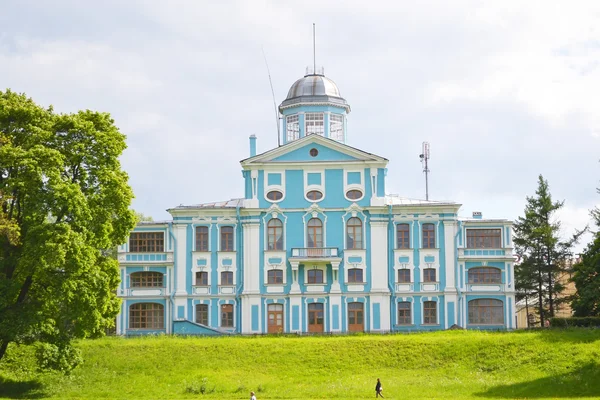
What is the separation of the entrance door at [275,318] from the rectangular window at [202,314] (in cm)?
361

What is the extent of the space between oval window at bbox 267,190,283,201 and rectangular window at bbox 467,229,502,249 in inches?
437

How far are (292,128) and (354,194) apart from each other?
6992 millimetres

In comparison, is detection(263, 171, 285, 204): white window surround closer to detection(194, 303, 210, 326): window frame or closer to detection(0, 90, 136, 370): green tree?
detection(194, 303, 210, 326): window frame

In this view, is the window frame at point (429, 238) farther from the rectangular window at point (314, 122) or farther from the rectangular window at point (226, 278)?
the rectangular window at point (226, 278)

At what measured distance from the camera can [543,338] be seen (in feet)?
150

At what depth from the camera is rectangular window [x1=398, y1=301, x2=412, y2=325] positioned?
5684cm

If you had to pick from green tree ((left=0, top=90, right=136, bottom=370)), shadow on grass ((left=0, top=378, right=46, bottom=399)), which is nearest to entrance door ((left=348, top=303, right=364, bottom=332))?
green tree ((left=0, top=90, right=136, bottom=370))

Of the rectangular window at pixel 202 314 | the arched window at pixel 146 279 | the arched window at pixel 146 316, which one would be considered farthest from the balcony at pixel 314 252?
the arched window at pixel 146 316

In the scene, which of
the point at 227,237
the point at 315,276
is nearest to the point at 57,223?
the point at 227,237

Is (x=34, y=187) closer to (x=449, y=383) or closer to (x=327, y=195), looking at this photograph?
(x=449, y=383)

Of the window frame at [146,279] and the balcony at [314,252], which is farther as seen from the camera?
the window frame at [146,279]

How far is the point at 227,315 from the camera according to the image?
188ft

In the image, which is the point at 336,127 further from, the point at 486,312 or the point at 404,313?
the point at 486,312

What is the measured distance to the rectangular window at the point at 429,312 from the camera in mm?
56844
